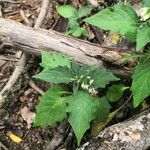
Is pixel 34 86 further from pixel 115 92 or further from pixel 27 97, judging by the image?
pixel 115 92

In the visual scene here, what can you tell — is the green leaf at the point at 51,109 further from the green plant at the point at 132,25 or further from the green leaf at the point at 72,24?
the green leaf at the point at 72,24

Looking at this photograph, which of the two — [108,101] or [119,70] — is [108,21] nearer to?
[119,70]

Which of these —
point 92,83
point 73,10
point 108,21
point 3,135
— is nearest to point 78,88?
point 92,83

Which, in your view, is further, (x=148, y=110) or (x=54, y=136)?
(x=54, y=136)

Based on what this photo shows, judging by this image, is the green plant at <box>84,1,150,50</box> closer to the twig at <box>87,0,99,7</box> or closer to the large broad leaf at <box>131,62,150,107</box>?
the large broad leaf at <box>131,62,150,107</box>

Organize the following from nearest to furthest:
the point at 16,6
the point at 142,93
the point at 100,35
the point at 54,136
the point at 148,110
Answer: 1. the point at 142,93
2. the point at 148,110
3. the point at 54,136
4. the point at 100,35
5. the point at 16,6

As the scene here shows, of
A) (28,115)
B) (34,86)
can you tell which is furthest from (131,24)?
(28,115)

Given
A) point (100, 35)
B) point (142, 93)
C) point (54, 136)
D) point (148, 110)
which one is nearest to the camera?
point (142, 93)
